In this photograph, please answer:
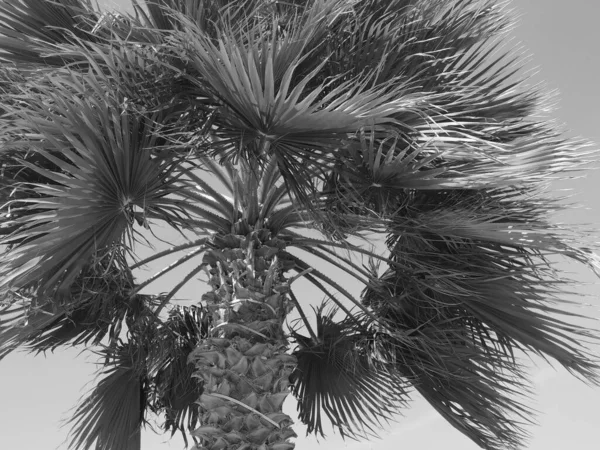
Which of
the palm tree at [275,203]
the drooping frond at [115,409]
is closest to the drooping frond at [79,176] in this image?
the palm tree at [275,203]

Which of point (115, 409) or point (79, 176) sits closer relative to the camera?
point (79, 176)

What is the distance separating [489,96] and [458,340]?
1.82 metres

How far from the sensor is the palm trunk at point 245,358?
3873 mm

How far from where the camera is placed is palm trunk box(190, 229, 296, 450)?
152 inches

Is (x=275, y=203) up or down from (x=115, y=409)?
up

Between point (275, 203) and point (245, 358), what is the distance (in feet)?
4.38

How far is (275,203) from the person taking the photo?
4.89 meters

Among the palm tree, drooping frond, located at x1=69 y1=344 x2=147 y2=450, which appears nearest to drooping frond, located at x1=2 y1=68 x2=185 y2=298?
the palm tree

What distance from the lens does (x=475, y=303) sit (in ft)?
15.8

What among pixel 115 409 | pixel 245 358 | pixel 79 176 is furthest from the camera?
pixel 115 409

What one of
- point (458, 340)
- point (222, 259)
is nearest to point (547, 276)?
point (458, 340)

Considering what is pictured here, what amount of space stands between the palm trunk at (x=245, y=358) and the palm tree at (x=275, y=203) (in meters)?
0.01

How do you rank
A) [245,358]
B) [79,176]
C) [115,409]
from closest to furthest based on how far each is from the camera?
[79,176]
[245,358]
[115,409]

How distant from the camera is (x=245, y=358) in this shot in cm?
396
